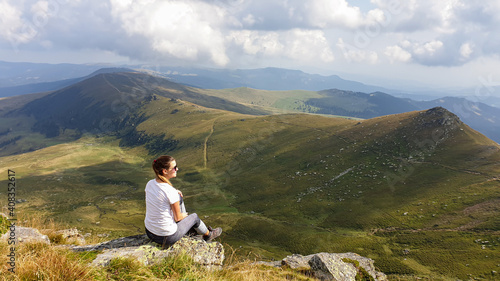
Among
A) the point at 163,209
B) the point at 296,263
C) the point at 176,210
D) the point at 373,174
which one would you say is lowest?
the point at 373,174

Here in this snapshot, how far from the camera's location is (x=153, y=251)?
26.4ft

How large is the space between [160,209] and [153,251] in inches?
56.3

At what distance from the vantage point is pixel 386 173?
3804 inches

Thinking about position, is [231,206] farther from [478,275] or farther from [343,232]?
[478,275]

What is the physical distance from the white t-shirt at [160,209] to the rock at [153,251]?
600mm

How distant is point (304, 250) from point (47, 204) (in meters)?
128

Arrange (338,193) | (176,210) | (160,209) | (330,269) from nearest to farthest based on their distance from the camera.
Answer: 1. (160,209)
2. (176,210)
3. (330,269)
4. (338,193)

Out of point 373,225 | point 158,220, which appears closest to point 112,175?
point 373,225

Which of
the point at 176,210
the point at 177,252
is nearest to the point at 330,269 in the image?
the point at 177,252

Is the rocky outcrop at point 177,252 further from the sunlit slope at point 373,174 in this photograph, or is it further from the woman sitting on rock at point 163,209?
the sunlit slope at point 373,174

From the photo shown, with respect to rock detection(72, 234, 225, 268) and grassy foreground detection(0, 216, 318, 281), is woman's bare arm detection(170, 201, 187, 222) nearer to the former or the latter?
rock detection(72, 234, 225, 268)

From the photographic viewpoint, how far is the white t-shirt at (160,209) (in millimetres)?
8742

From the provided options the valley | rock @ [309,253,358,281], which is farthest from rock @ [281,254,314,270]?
the valley

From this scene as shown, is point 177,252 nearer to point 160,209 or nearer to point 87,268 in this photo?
point 160,209
